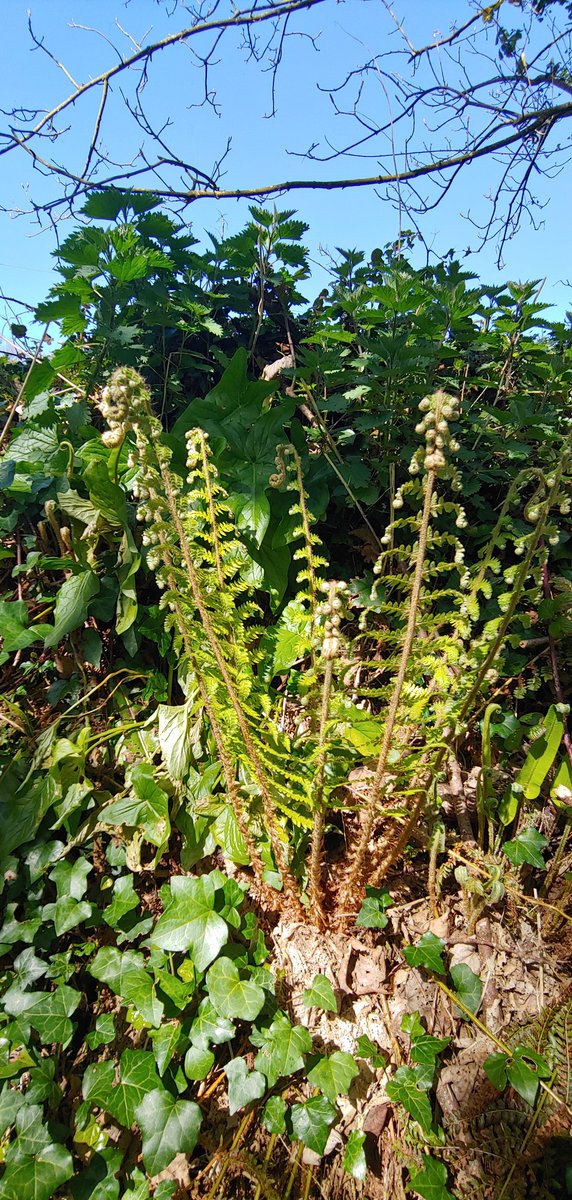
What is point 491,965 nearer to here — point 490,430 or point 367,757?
point 367,757

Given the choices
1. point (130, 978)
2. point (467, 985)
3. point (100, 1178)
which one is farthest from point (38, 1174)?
point (467, 985)

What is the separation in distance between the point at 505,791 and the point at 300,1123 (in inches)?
40.8

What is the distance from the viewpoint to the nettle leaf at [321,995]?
1.56 m

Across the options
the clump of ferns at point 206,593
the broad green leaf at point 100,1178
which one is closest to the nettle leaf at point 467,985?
the clump of ferns at point 206,593

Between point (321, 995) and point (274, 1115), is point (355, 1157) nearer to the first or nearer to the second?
point (274, 1115)

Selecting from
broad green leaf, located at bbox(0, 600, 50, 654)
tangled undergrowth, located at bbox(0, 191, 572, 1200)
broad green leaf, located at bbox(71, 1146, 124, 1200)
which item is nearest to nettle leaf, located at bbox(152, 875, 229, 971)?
tangled undergrowth, located at bbox(0, 191, 572, 1200)

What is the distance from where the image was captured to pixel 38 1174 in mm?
1477

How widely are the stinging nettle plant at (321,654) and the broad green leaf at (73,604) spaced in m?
0.48

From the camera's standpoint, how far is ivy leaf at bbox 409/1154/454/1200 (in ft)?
4.29

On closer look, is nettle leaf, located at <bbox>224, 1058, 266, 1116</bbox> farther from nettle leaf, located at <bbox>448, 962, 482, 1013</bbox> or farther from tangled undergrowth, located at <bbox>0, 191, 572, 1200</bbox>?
nettle leaf, located at <bbox>448, 962, 482, 1013</bbox>

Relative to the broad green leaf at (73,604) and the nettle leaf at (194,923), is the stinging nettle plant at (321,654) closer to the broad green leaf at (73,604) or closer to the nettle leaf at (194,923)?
the nettle leaf at (194,923)

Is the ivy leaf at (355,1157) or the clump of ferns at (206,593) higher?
the clump of ferns at (206,593)

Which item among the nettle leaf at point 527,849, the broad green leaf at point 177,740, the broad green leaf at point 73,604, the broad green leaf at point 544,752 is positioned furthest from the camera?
the broad green leaf at point 73,604

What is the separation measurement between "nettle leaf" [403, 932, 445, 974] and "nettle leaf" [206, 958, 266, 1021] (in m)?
0.42
